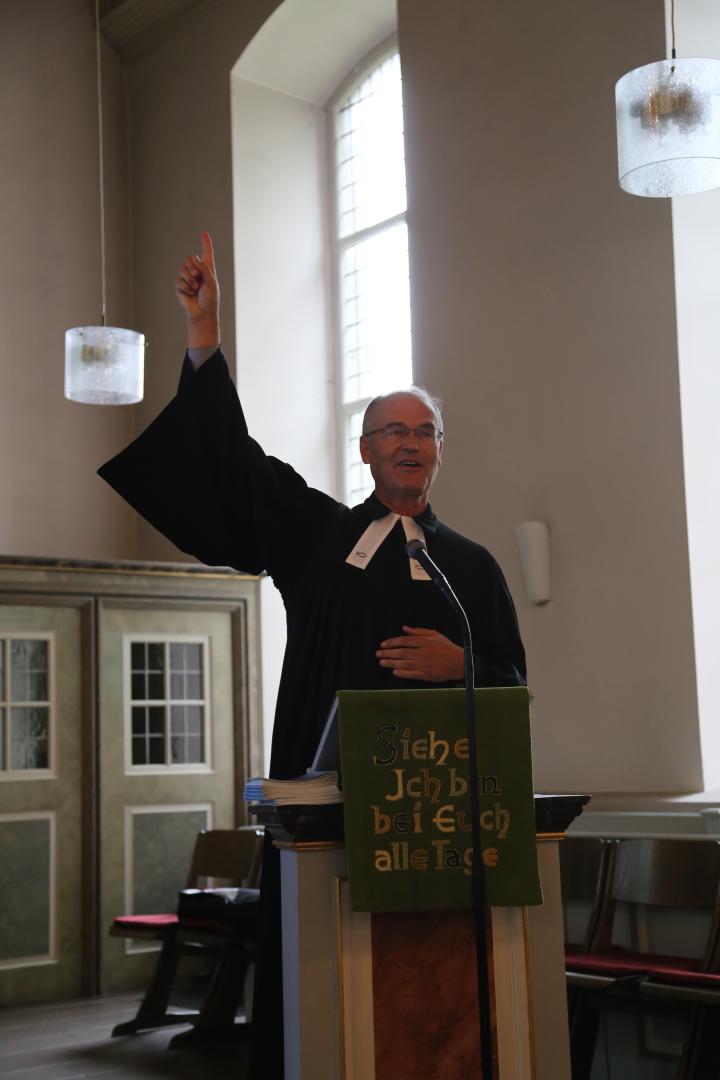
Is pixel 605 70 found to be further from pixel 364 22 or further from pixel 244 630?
pixel 244 630

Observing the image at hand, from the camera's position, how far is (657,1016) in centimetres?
401

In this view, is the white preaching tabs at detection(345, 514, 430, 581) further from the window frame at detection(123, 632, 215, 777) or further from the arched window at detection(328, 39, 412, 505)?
the arched window at detection(328, 39, 412, 505)

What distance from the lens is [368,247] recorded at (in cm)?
770

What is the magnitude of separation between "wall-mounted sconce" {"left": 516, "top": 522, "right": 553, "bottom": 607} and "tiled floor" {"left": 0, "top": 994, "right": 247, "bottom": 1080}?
85.2 inches

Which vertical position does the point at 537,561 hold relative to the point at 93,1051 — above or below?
above

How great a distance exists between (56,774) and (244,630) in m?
1.32

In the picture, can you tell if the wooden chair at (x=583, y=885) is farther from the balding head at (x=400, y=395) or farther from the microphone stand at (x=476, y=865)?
the microphone stand at (x=476, y=865)

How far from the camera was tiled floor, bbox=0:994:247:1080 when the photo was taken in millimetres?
4766

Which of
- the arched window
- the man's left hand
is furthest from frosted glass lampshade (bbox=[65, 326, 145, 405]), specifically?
the man's left hand

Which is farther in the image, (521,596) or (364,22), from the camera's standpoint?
(364,22)

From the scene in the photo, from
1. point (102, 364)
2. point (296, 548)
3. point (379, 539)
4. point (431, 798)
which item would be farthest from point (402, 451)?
point (102, 364)

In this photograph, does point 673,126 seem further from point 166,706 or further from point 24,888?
point 24,888

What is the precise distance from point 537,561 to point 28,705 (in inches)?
112

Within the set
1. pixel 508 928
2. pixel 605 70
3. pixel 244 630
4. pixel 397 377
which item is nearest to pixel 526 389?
pixel 605 70
